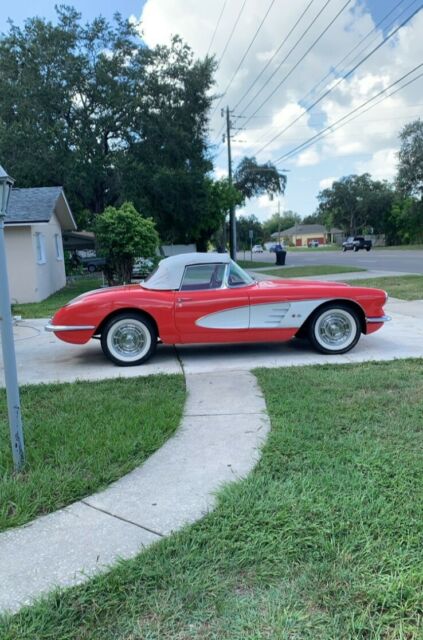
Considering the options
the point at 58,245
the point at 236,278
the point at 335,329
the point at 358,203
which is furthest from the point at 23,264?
the point at 358,203

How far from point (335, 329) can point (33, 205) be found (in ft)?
41.4

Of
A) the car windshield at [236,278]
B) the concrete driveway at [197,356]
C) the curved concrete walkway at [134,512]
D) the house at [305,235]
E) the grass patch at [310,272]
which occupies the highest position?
the house at [305,235]

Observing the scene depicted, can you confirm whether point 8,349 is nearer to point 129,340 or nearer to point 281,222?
point 129,340

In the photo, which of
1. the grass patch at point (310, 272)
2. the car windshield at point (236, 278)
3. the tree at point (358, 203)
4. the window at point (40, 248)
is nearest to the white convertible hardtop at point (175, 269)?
the car windshield at point (236, 278)

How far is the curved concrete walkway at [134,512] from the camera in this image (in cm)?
229

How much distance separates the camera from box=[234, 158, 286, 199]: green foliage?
147 ft

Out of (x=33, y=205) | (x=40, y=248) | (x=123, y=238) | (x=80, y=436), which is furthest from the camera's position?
(x=40, y=248)

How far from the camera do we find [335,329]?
21.0 ft

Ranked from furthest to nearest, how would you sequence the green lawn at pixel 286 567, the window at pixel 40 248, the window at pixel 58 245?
the window at pixel 58 245 < the window at pixel 40 248 < the green lawn at pixel 286 567

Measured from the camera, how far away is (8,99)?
25.3m

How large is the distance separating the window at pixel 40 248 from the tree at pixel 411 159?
4888 centimetres

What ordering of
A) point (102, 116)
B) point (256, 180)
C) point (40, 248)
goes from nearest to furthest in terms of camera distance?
point (40, 248), point (102, 116), point (256, 180)

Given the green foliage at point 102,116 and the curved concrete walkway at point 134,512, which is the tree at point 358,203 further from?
the curved concrete walkway at point 134,512

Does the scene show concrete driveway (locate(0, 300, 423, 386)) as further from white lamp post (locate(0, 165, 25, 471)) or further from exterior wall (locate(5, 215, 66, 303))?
exterior wall (locate(5, 215, 66, 303))
